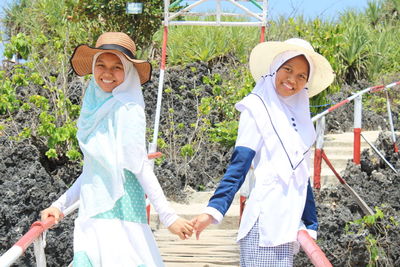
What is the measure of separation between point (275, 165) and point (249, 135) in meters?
0.15

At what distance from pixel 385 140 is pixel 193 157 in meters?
2.11

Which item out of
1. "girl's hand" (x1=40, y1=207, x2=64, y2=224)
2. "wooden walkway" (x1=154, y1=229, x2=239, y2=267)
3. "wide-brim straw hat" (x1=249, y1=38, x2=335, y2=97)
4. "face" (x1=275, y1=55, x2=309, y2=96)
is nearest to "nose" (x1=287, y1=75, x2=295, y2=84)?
"face" (x1=275, y1=55, x2=309, y2=96)

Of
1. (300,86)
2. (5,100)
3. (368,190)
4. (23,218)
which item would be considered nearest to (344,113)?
(368,190)

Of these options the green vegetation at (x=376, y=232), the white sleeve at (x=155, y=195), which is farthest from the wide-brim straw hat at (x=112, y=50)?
the green vegetation at (x=376, y=232)

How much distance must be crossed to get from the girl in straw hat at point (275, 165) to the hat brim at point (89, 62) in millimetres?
438

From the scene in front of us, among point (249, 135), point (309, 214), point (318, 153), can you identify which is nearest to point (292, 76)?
point (249, 135)

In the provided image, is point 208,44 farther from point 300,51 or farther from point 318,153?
point 300,51

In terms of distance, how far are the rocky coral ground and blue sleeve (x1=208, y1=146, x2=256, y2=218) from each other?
2.39 m

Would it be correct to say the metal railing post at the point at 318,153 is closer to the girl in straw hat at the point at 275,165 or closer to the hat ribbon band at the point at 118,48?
the girl in straw hat at the point at 275,165

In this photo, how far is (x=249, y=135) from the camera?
2469 millimetres

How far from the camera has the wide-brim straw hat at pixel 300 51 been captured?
102 inches

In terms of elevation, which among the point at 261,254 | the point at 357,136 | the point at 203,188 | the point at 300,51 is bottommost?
the point at 203,188

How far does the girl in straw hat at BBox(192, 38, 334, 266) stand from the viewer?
2426 millimetres

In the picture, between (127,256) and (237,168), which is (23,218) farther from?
(237,168)
